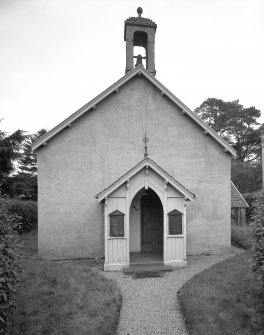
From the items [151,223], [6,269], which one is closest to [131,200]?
[151,223]

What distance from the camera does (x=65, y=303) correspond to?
752 centimetres

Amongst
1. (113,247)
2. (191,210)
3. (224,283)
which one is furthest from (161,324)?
(191,210)

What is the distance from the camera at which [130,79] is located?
1408cm

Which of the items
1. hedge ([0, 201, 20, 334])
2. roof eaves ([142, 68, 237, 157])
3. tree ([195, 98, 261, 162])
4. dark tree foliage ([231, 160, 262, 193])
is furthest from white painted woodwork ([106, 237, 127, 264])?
tree ([195, 98, 261, 162])

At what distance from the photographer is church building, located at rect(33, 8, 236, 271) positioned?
13250 millimetres

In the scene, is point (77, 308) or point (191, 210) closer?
point (77, 308)

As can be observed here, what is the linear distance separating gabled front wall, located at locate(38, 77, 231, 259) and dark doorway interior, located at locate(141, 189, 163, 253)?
5.41 ft

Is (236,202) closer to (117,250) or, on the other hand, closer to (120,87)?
(117,250)

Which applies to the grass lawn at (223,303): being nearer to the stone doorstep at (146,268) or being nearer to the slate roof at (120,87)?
the stone doorstep at (146,268)

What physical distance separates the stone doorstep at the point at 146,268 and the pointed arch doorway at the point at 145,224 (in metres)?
2.33

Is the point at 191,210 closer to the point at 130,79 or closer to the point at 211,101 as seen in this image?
the point at 130,79

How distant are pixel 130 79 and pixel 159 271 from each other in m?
9.87

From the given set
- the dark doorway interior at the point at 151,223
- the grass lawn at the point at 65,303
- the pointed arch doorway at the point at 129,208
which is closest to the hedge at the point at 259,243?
the grass lawn at the point at 65,303

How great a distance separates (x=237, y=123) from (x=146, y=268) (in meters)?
42.0
